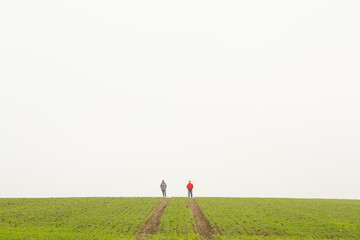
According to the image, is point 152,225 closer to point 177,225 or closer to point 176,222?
point 177,225

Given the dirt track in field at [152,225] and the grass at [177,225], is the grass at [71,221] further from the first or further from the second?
the grass at [177,225]

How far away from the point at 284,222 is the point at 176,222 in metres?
13.4

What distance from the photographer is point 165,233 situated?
24641mm

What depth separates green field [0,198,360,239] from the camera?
23.9m

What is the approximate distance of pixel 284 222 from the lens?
2919cm

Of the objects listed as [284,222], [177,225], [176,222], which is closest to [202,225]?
[177,225]

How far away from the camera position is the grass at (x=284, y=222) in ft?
81.0

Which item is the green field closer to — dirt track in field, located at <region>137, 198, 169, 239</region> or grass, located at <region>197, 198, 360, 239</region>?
grass, located at <region>197, 198, 360, 239</region>

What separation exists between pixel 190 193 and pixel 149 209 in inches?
642

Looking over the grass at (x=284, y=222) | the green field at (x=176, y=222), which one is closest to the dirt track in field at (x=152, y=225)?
the green field at (x=176, y=222)

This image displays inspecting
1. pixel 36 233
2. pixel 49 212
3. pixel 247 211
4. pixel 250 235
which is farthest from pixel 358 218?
pixel 49 212

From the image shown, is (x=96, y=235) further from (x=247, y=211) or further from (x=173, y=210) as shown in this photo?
(x=247, y=211)

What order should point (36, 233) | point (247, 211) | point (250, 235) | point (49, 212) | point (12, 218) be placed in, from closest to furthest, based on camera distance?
point (36, 233) → point (250, 235) → point (12, 218) → point (49, 212) → point (247, 211)

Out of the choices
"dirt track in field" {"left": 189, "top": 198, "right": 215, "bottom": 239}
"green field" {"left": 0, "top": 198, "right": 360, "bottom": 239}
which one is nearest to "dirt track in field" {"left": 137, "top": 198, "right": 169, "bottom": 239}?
"green field" {"left": 0, "top": 198, "right": 360, "bottom": 239}
